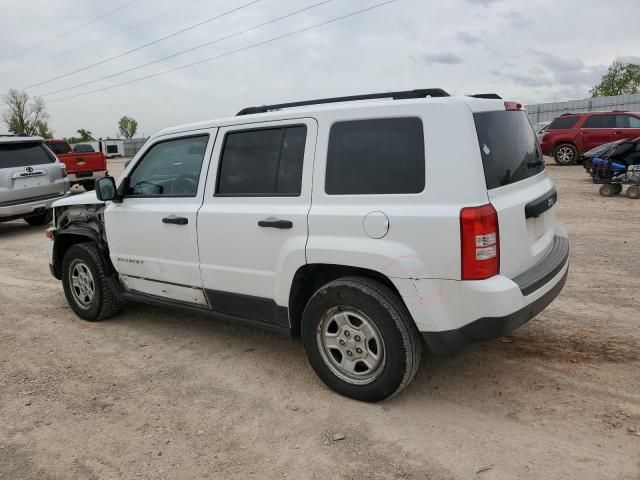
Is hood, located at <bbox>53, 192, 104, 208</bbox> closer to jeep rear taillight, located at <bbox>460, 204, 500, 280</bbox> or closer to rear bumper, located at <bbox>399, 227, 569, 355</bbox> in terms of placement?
rear bumper, located at <bbox>399, 227, 569, 355</bbox>

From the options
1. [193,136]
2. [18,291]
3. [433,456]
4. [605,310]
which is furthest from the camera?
[18,291]

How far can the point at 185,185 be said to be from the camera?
4.14 m

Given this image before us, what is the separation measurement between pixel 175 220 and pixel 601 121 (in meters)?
16.2

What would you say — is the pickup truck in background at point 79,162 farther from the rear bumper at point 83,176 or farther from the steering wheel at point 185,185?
the steering wheel at point 185,185

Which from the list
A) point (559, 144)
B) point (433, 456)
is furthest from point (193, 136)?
point (559, 144)

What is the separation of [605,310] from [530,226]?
2084 millimetres

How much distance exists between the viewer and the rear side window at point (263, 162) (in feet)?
11.4

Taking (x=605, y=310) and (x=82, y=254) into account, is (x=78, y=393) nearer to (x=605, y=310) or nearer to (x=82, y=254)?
(x=82, y=254)

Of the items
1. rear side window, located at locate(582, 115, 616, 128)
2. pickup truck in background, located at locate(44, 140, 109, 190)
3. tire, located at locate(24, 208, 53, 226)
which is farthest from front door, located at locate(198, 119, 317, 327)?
rear side window, located at locate(582, 115, 616, 128)

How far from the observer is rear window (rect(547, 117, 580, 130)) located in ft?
55.5

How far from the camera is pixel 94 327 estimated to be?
5.04 metres

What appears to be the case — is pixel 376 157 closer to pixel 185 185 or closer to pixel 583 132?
pixel 185 185

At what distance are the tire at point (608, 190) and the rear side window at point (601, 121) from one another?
6045 mm

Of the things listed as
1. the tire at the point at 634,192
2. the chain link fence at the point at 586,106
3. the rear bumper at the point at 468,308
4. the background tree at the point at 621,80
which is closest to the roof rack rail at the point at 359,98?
the rear bumper at the point at 468,308
